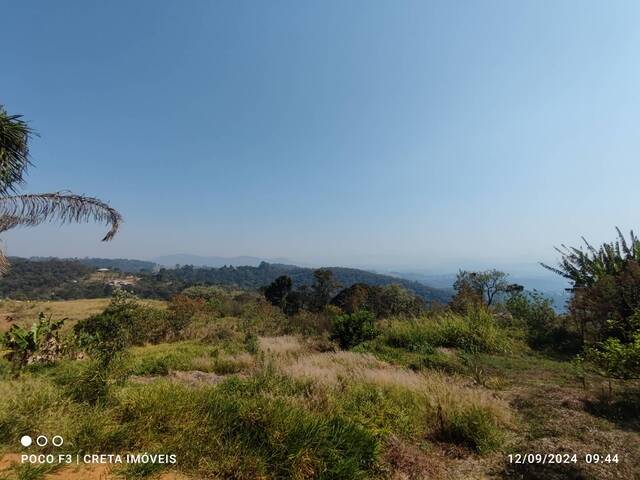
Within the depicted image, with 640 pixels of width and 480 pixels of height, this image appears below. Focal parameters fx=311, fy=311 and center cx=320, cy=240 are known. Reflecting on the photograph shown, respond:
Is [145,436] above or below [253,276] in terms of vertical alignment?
above

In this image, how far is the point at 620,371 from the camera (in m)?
5.06

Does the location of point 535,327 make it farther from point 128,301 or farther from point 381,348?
point 128,301

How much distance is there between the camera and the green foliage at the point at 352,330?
→ 1223cm

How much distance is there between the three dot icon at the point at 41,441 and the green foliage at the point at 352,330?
9677 millimetres

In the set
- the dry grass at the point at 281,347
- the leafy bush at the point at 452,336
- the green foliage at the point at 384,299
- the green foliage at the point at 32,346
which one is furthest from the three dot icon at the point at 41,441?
the green foliage at the point at 384,299

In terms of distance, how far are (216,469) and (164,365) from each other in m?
6.22

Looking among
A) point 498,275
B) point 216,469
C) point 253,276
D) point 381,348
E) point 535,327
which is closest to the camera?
point 216,469

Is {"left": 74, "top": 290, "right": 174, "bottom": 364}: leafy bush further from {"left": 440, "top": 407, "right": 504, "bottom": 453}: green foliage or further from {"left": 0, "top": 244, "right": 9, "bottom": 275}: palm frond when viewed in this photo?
{"left": 440, "top": 407, "right": 504, "bottom": 453}: green foliage

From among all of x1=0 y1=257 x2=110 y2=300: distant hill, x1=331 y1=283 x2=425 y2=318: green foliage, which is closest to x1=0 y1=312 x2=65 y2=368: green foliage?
x1=331 y1=283 x2=425 y2=318: green foliage

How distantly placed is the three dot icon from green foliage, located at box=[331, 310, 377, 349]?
968 cm

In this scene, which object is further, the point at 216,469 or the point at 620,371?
the point at 620,371

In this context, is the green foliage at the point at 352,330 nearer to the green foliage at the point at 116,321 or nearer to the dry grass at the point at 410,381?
the dry grass at the point at 410,381

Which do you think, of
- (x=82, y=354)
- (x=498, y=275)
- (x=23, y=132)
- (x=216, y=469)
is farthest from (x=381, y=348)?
(x=498, y=275)

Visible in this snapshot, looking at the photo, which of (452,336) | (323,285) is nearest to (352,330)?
(452,336)
